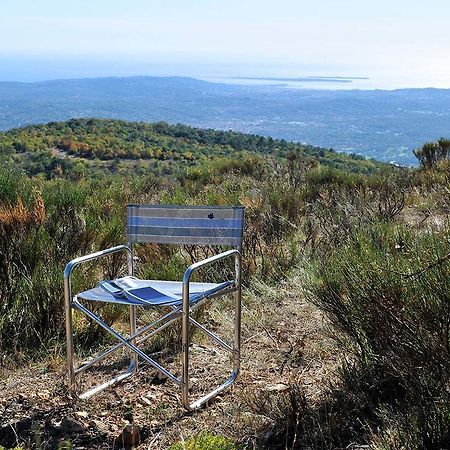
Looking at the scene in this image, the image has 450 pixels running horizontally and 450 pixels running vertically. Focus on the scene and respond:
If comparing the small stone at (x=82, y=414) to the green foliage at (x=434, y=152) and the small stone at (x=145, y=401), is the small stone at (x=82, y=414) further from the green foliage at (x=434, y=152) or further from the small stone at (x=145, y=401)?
the green foliage at (x=434, y=152)

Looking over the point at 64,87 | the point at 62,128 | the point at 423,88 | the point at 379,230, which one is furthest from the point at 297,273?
the point at 64,87

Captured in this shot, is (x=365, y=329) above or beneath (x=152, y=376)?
above

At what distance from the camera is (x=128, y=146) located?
2620 centimetres

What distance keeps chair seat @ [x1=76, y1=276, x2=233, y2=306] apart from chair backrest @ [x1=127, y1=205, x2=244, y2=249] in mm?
292

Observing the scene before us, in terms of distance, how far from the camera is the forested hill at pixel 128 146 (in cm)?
2172

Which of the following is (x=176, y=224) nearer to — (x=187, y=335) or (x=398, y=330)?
(x=187, y=335)

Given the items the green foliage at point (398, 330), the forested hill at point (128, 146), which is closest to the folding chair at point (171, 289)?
the green foliage at point (398, 330)

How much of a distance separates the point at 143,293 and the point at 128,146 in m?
23.5

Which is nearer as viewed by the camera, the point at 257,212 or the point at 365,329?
the point at 365,329

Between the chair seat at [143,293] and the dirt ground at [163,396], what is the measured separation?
0.52 m

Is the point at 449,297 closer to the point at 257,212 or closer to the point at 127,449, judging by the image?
the point at 127,449

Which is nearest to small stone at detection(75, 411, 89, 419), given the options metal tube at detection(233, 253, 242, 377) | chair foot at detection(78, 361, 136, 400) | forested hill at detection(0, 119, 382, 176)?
chair foot at detection(78, 361, 136, 400)

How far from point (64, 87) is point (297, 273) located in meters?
125

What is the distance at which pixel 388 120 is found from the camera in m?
51.8
